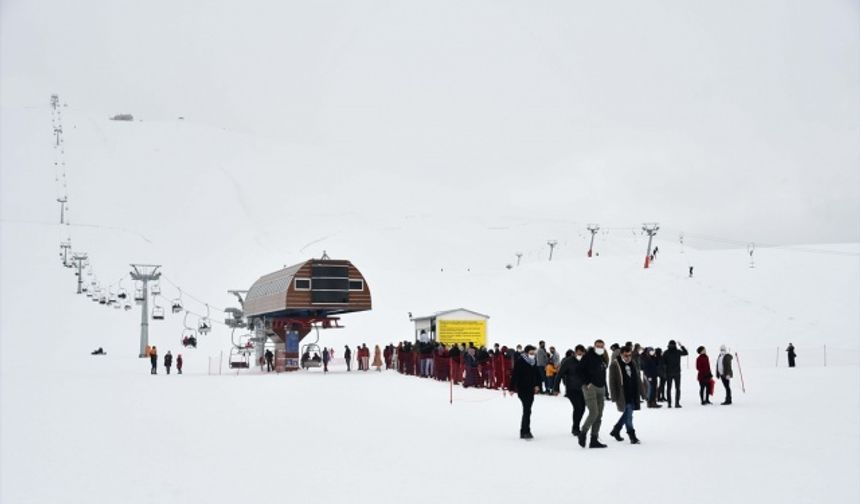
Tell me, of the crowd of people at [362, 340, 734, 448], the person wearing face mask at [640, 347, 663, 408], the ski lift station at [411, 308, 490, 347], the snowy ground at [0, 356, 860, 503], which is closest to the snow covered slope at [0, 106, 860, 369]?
the ski lift station at [411, 308, 490, 347]

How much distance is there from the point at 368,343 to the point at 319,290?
1757 centimetres

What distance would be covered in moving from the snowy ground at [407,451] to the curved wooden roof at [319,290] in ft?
52.3

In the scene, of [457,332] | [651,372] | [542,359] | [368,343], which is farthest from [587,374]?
[368,343]

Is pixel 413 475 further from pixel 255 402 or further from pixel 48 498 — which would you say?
pixel 255 402

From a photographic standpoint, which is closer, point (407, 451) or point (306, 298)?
point (407, 451)

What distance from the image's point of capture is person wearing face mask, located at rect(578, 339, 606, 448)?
14.1m

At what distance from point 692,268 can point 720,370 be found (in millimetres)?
42823

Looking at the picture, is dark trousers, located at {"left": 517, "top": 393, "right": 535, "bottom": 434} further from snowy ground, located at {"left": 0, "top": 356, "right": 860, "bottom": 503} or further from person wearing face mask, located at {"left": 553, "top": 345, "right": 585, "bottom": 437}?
person wearing face mask, located at {"left": 553, "top": 345, "right": 585, "bottom": 437}

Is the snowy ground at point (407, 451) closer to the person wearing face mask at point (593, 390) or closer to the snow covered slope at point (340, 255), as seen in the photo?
the person wearing face mask at point (593, 390)

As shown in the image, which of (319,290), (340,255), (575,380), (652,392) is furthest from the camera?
(340,255)

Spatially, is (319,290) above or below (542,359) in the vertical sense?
above

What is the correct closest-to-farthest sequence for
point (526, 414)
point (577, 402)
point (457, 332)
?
point (577, 402) < point (526, 414) < point (457, 332)

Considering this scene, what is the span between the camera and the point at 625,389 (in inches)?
574

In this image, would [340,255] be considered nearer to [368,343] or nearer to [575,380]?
[368,343]
